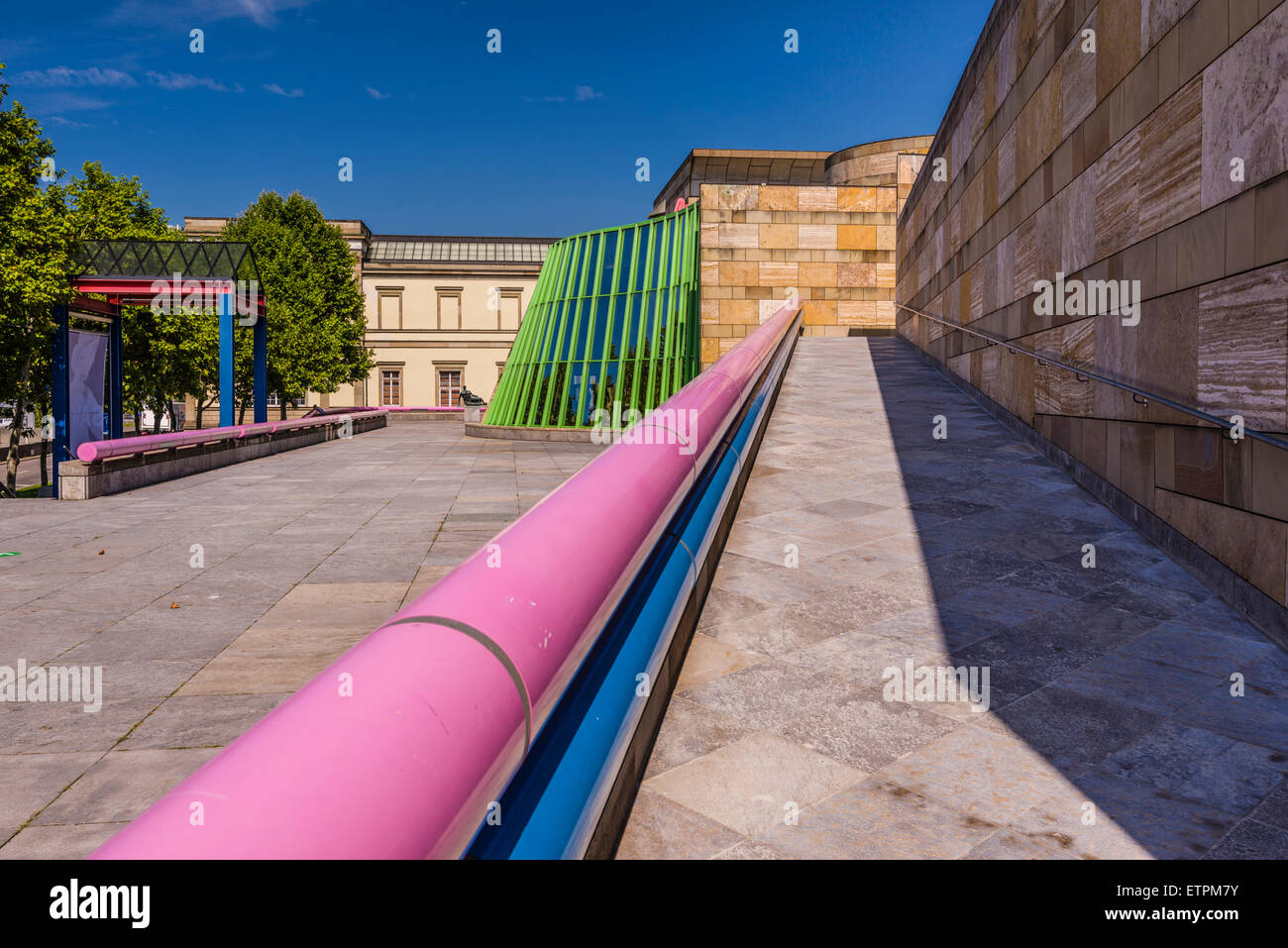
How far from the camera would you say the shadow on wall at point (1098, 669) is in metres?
2.74

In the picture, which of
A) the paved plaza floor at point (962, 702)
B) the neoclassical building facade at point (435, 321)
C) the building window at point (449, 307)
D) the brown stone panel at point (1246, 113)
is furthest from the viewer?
the building window at point (449, 307)

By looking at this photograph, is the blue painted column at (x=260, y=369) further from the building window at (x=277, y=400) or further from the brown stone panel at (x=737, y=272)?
the brown stone panel at (x=737, y=272)

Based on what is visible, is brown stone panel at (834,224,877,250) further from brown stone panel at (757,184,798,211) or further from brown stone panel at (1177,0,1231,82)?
brown stone panel at (1177,0,1231,82)

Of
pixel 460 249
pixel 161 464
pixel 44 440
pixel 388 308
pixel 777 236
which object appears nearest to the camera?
pixel 161 464

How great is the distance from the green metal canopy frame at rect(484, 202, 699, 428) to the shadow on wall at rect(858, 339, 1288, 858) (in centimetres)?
1685

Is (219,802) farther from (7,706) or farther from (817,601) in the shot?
(7,706)

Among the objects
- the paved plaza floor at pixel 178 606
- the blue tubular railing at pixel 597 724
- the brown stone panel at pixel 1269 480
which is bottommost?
the paved plaza floor at pixel 178 606

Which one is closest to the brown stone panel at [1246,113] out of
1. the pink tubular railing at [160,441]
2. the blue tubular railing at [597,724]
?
the blue tubular railing at [597,724]

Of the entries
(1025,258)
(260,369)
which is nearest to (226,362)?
(260,369)

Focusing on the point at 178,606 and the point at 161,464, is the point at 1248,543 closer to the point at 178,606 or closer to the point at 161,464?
the point at 178,606

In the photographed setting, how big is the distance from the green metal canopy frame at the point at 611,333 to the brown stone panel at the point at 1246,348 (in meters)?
17.6

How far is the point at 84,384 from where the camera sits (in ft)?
61.2

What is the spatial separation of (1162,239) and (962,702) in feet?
13.3
